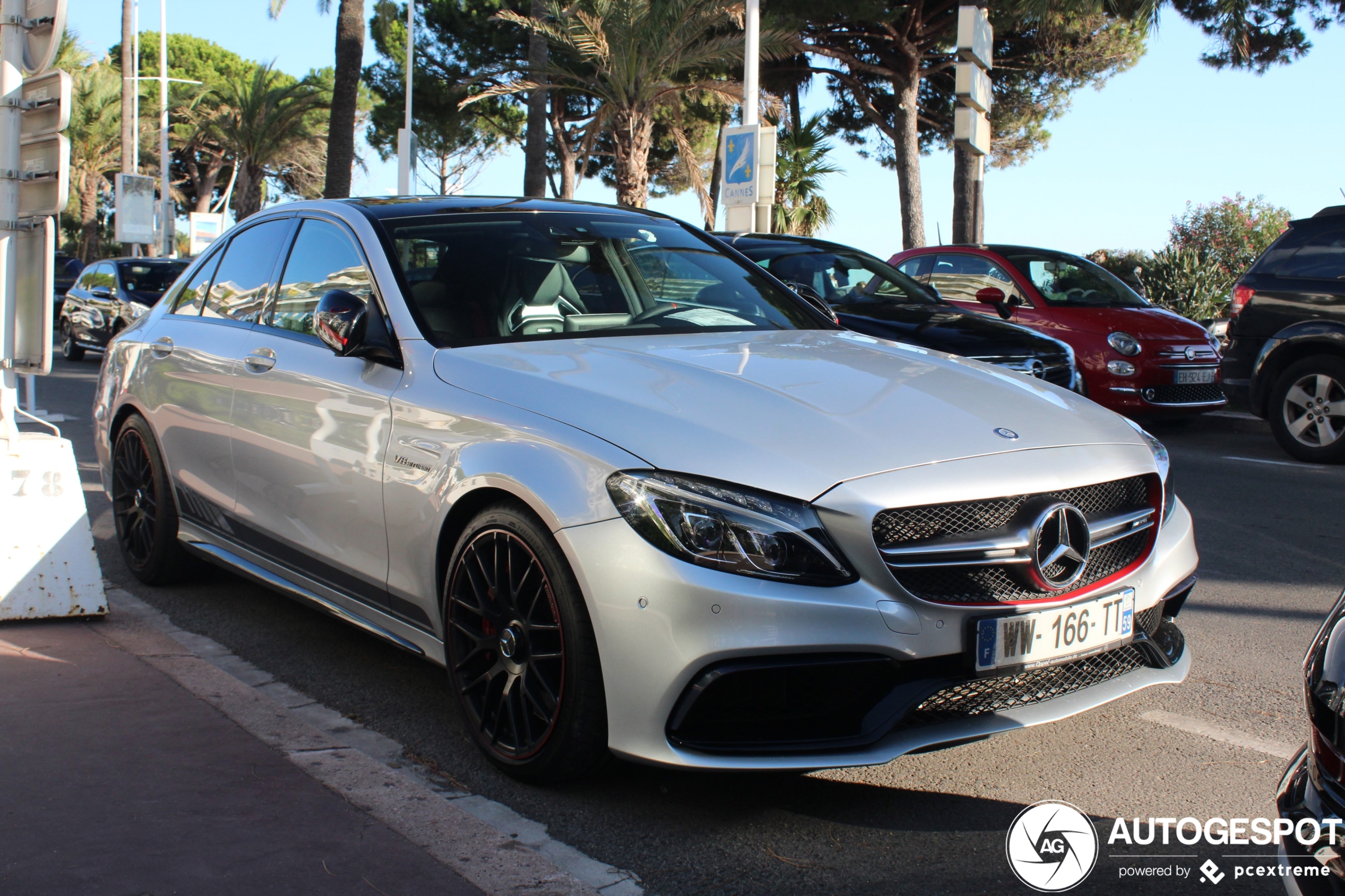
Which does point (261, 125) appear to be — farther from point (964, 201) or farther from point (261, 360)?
point (261, 360)

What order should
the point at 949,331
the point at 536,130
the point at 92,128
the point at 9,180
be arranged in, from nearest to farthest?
the point at 9,180, the point at 949,331, the point at 536,130, the point at 92,128

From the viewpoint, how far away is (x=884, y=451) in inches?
114

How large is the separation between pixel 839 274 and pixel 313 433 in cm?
644

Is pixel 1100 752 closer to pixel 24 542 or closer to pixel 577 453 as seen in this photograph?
pixel 577 453

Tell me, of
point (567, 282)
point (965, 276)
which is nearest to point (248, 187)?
point (965, 276)

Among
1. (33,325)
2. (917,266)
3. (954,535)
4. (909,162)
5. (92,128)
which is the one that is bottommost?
(954,535)

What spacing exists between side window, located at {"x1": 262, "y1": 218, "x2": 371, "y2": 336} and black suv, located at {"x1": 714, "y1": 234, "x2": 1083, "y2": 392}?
3275mm

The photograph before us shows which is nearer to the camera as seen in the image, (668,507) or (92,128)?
(668,507)

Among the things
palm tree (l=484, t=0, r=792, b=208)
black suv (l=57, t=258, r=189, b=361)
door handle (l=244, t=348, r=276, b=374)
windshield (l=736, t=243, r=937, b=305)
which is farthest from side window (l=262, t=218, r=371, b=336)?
palm tree (l=484, t=0, r=792, b=208)

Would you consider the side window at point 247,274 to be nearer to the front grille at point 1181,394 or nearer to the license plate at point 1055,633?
the license plate at point 1055,633

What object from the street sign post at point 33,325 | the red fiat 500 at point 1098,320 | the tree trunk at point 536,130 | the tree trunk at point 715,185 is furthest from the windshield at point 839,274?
the tree trunk at point 715,185

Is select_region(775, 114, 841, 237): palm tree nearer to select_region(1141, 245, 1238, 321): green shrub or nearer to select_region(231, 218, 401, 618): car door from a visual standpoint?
select_region(1141, 245, 1238, 321): green shrub

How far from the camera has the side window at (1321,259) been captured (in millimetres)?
9062
